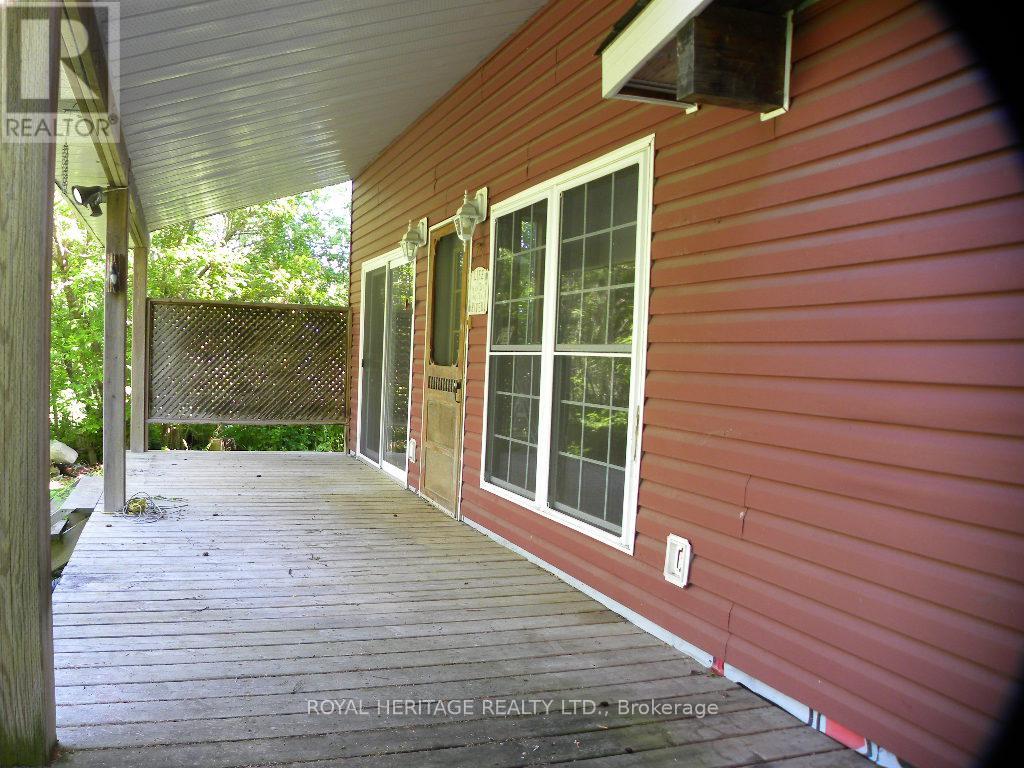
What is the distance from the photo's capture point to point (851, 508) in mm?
1899

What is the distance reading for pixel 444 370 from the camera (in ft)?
16.3

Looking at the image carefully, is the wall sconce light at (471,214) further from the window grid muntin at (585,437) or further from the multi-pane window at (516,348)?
the window grid muntin at (585,437)

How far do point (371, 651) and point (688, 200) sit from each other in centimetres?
194

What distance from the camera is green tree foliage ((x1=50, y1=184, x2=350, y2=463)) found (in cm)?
1017

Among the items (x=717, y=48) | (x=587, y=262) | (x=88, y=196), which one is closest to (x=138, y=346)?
(x=88, y=196)

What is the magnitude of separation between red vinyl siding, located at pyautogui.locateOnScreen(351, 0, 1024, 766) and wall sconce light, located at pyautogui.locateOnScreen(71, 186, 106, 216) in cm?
299

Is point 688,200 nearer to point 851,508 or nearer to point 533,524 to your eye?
point 851,508

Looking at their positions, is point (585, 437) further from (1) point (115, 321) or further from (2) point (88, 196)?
(2) point (88, 196)

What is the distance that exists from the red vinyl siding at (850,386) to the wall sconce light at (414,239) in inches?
109

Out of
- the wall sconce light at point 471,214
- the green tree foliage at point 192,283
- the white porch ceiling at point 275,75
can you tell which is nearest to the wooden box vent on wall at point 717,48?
the white porch ceiling at point 275,75

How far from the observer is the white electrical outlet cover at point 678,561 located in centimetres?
251

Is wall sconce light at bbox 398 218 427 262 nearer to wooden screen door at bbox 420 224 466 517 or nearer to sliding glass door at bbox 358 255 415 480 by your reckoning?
wooden screen door at bbox 420 224 466 517

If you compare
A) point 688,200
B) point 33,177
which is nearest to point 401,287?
point 688,200

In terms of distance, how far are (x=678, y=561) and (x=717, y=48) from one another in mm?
1679
